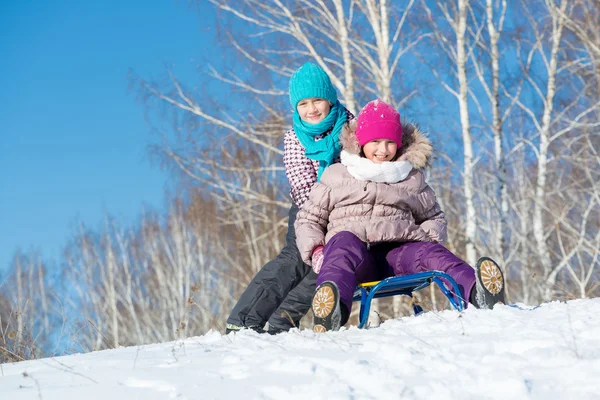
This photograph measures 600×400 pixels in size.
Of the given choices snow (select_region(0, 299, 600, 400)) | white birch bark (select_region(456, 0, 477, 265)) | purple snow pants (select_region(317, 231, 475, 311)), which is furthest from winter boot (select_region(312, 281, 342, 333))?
white birch bark (select_region(456, 0, 477, 265))

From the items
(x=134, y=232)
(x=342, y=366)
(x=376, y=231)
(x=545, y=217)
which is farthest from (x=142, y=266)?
(x=342, y=366)

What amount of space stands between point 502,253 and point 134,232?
15.3 m

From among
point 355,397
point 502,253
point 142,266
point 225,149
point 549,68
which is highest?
point 549,68

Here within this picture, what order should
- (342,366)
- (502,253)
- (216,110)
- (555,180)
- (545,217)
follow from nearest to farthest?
(342,366), (502,253), (216,110), (555,180), (545,217)

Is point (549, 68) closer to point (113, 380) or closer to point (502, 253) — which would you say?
point (502, 253)

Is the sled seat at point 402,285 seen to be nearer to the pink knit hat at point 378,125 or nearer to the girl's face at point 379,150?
the girl's face at point 379,150

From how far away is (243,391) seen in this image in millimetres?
2062

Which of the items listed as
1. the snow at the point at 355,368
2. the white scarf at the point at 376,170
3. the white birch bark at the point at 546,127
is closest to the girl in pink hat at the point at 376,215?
the white scarf at the point at 376,170

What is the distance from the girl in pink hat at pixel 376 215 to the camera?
361 centimetres

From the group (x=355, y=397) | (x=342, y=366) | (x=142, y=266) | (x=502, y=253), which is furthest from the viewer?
(x=142, y=266)

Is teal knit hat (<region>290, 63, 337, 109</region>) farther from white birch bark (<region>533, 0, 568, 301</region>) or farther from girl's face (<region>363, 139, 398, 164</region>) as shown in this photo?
white birch bark (<region>533, 0, 568, 301</region>)

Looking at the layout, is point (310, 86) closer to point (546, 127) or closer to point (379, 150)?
point (379, 150)

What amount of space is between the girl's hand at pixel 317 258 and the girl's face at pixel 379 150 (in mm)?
601

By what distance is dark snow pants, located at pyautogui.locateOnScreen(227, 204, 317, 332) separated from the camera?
4.21 meters
